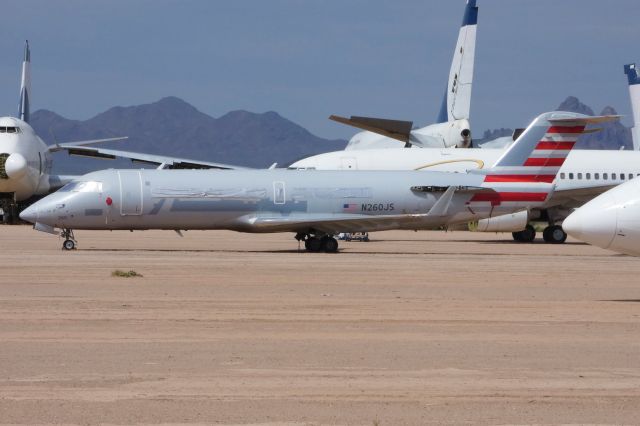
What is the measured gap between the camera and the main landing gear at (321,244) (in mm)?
39562

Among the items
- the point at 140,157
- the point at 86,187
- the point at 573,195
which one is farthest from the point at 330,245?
the point at 140,157

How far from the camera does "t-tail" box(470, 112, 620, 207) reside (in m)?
41.2

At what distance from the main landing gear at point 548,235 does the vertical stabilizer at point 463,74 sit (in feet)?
69.1

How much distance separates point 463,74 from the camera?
73000mm

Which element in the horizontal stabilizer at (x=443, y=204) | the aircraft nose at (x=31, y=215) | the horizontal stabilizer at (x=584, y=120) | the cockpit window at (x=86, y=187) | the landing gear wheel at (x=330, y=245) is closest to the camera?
the aircraft nose at (x=31, y=215)

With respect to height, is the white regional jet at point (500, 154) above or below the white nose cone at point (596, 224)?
above

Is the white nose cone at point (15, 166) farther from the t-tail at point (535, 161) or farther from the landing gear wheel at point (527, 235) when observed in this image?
the t-tail at point (535, 161)

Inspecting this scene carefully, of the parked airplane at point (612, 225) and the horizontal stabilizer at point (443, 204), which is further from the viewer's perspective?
the horizontal stabilizer at point (443, 204)

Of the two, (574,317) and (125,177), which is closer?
(574,317)

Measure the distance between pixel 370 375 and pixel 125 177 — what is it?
27.5m

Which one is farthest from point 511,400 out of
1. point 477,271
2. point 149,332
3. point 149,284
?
point 477,271

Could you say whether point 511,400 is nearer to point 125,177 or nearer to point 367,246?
point 125,177

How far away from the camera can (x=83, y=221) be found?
3859 cm

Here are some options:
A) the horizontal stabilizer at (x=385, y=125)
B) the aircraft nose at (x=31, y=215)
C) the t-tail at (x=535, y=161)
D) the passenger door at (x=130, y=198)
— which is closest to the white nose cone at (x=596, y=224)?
the t-tail at (x=535, y=161)
